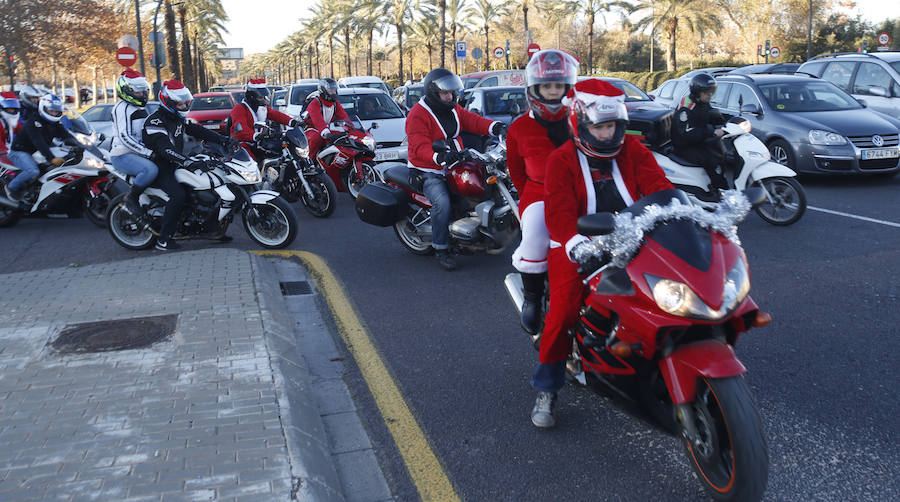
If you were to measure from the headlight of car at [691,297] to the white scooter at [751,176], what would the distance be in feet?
19.0

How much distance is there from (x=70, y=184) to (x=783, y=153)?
1024 centimetres

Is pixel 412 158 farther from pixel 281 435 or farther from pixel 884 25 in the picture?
pixel 884 25

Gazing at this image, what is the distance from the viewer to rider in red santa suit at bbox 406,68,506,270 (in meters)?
7.21

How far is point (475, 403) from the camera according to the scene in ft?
14.6

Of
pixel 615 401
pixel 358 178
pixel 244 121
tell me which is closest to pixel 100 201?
pixel 244 121

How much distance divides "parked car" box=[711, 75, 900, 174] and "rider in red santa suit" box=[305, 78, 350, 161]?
604cm

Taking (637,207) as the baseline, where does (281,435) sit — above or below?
below

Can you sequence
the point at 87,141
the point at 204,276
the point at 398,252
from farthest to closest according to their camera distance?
the point at 87,141
the point at 398,252
the point at 204,276

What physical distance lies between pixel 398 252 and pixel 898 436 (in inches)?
214

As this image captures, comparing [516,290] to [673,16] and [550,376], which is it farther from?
[673,16]

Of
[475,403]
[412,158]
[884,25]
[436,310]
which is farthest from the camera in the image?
[884,25]

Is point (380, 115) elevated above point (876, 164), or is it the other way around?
point (380, 115)

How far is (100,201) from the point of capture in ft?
33.9

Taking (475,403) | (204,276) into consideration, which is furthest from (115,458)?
(204,276)
